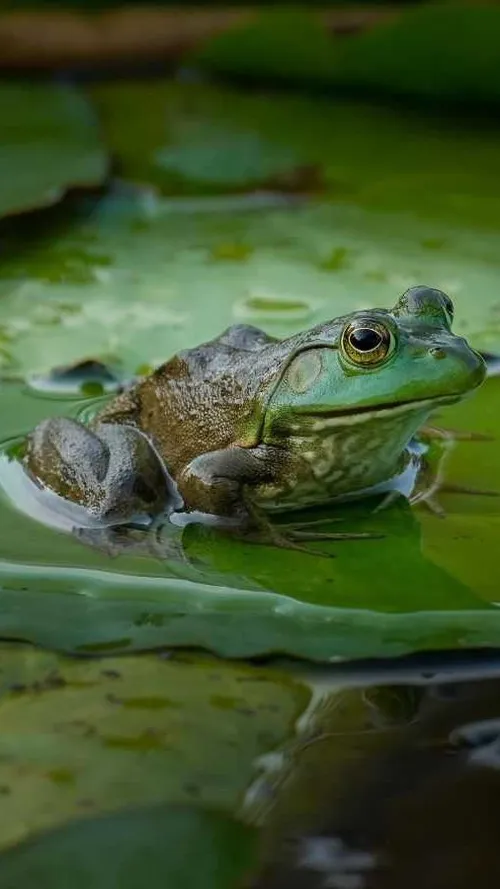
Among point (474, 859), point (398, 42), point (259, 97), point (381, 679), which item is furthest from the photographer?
point (259, 97)

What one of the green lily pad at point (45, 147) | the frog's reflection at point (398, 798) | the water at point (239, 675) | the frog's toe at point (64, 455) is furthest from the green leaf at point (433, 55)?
the frog's reflection at point (398, 798)

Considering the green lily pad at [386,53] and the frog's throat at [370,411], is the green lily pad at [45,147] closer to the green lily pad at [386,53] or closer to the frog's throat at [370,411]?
the green lily pad at [386,53]

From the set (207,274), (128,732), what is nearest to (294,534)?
(128,732)

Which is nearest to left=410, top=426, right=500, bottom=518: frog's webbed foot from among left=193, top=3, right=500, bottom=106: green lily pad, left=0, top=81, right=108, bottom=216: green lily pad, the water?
the water

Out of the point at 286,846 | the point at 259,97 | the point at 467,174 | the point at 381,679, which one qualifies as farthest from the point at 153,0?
the point at 286,846

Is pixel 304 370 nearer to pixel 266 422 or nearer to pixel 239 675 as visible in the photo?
pixel 266 422

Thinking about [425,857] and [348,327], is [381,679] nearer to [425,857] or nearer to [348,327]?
[425,857]

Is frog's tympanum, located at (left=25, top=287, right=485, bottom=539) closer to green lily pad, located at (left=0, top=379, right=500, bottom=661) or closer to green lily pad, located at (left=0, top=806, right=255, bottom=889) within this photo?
green lily pad, located at (left=0, top=379, right=500, bottom=661)
